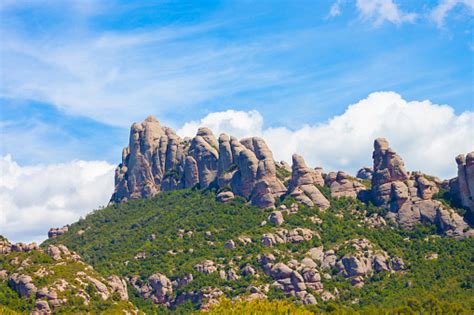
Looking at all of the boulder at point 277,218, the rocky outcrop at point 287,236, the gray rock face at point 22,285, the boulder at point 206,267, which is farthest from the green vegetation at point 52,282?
the boulder at point 277,218

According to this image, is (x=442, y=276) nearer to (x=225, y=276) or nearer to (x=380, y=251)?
(x=380, y=251)

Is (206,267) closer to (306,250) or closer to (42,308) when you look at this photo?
(306,250)

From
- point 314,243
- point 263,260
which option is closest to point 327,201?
point 314,243

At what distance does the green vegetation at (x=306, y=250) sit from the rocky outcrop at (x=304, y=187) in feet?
7.28

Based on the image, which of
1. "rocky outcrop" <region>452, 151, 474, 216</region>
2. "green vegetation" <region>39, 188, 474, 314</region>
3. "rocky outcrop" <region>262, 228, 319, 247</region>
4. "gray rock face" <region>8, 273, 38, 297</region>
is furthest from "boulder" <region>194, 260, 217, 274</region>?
"rocky outcrop" <region>452, 151, 474, 216</region>

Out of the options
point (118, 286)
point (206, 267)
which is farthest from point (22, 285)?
point (206, 267)

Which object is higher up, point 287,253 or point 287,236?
point 287,236

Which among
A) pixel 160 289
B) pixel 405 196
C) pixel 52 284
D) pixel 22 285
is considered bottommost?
pixel 160 289

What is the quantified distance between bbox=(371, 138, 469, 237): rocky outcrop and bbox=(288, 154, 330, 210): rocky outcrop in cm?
1222

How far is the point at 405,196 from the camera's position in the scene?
559 feet

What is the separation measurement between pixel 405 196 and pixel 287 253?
27451 mm

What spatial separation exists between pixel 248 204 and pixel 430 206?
142 ft

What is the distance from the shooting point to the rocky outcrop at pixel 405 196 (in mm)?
164375

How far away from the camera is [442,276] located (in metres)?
151
